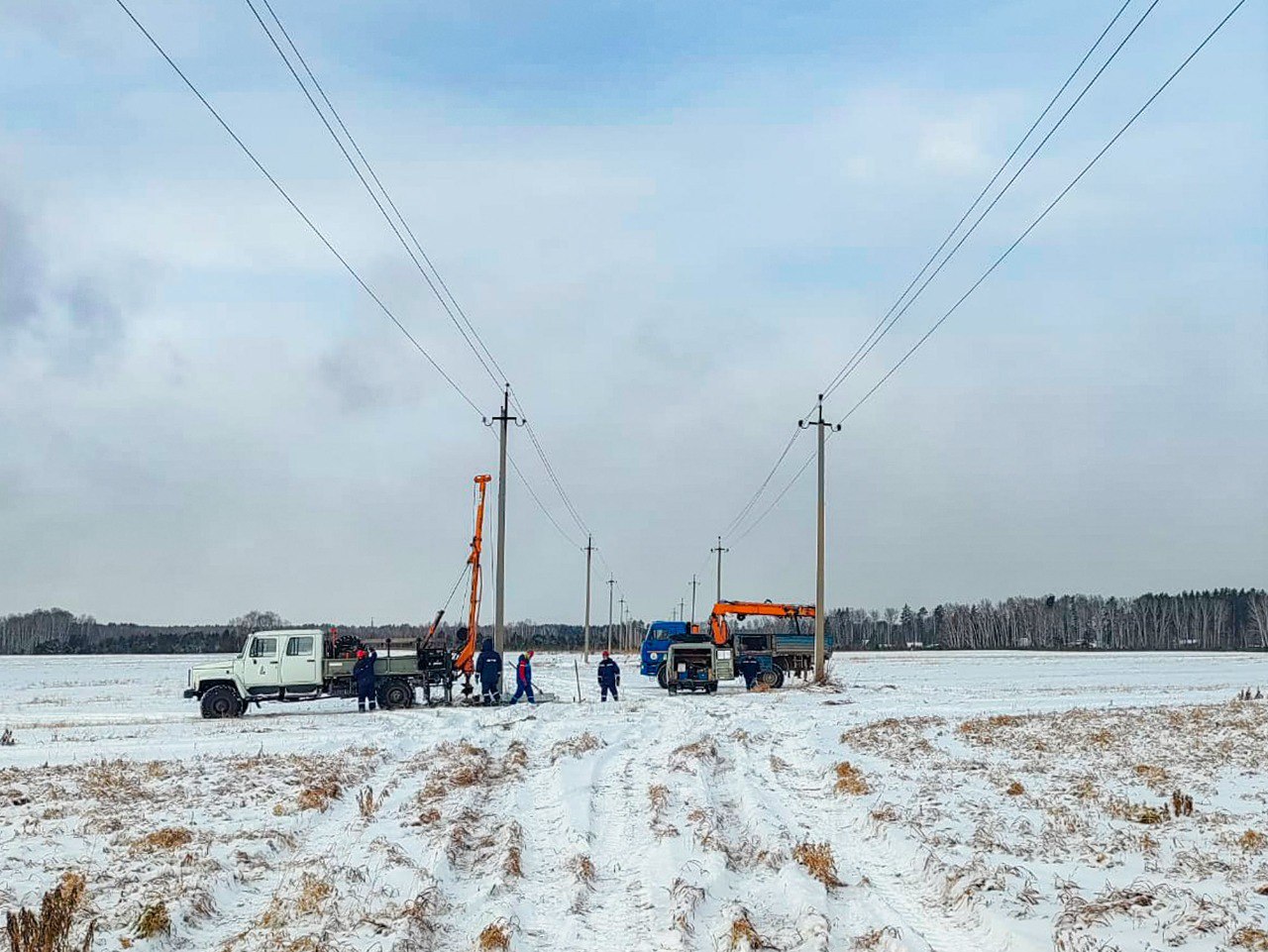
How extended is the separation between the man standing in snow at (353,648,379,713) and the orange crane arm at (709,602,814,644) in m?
15.7

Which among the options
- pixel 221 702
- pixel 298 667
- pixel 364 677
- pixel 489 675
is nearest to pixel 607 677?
pixel 489 675

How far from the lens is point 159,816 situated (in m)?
12.8

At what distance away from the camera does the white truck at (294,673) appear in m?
30.8

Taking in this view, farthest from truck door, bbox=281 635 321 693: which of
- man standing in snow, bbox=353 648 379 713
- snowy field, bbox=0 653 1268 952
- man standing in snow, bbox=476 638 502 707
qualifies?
snowy field, bbox=0 653 1268 952

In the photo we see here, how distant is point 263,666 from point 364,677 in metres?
2.68

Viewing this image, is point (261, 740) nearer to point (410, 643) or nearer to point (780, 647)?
point (410, 643)

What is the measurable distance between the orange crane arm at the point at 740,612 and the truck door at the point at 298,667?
671 inches

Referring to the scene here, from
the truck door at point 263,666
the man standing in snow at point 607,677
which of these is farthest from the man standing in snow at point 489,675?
the truck door at point 263,666

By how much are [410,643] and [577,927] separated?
2565cm

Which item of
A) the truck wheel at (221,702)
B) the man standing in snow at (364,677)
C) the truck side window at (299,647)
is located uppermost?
the truck side window at (299,647)

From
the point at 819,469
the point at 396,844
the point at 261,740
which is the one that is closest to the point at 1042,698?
the point at 819,469

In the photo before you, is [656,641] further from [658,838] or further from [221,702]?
[658,838]

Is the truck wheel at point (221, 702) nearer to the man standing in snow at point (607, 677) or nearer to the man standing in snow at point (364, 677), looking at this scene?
the man standing in snow at point (364, 677)

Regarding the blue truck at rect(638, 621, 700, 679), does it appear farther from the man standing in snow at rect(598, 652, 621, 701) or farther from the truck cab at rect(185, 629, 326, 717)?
the truck cab at rect(185, 629, 326, 717)
